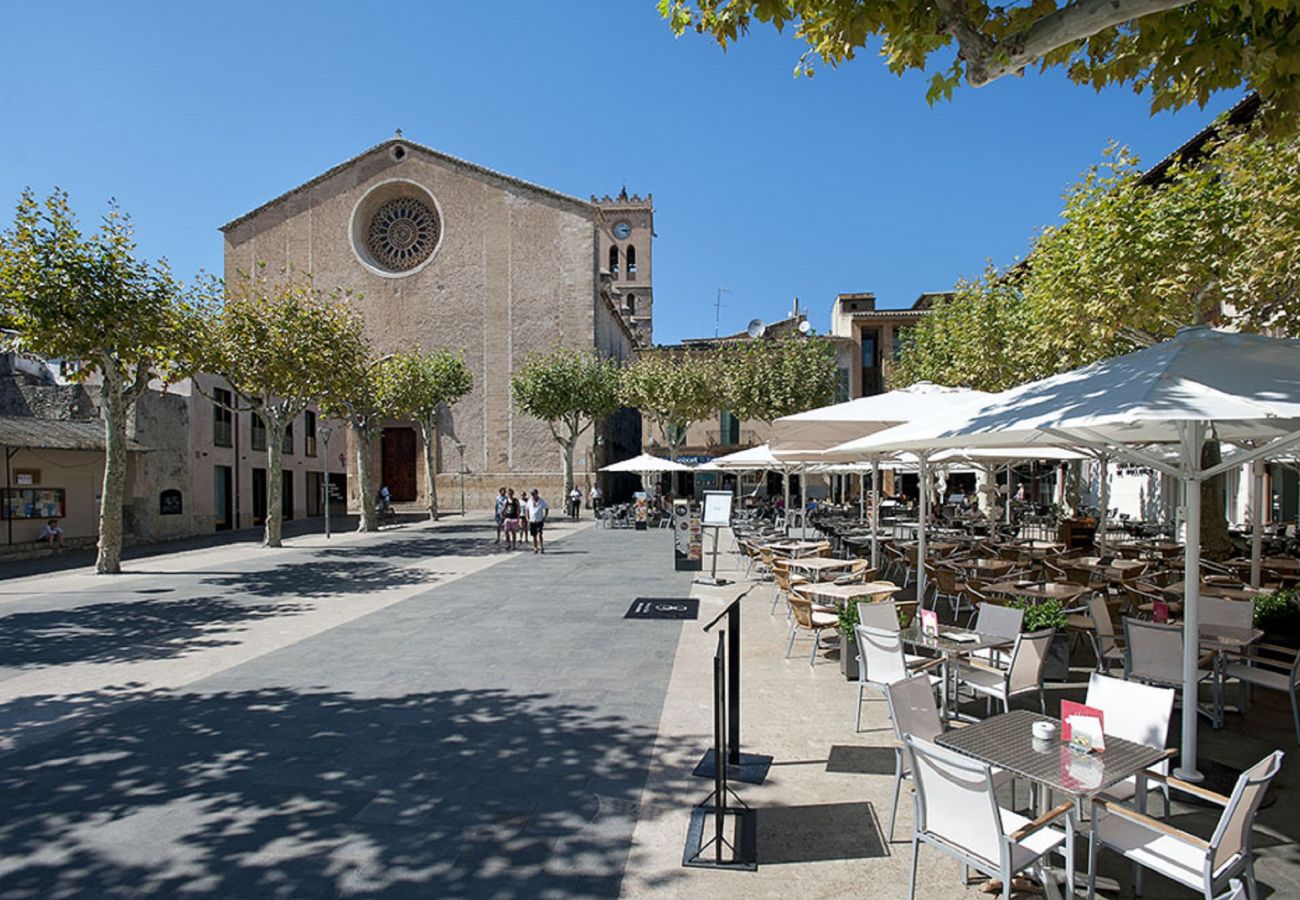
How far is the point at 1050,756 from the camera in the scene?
3.31 metres

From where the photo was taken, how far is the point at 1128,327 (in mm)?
11055

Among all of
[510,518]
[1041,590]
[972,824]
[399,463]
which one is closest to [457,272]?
[399,463]

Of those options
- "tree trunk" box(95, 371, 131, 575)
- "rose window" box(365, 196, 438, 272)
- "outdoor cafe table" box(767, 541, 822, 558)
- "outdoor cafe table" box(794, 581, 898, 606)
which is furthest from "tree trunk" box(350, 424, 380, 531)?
"outdoor cafe table" box(794, 581, 898, 606)

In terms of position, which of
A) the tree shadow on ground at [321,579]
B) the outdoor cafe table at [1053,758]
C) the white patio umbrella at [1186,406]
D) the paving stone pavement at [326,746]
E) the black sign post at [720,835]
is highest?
the white patio umbrella at [1186,406]

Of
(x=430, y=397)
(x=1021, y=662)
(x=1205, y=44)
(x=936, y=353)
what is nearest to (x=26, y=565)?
(x=430, y=397)

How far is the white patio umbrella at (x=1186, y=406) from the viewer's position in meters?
3.82

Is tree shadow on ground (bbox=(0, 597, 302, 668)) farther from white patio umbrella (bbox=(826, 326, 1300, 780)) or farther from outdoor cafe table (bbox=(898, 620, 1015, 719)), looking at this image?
white patio umbrella (bbox=(826, 326, 1300, 780))

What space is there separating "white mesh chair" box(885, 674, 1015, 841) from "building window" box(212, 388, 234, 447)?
26.2 meters

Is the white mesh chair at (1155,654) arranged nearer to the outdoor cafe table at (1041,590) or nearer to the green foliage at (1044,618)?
the green foliage at (1044,618)

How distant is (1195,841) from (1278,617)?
533 centimetres

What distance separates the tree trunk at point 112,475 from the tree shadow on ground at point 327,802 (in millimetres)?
10580

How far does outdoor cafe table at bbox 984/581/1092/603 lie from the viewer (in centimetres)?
770

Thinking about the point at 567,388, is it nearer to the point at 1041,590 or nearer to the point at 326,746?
the point at 1041,590

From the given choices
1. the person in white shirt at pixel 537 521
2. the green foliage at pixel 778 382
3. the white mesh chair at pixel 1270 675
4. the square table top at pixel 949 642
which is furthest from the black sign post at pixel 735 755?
the green foliage at pixel 778 382
